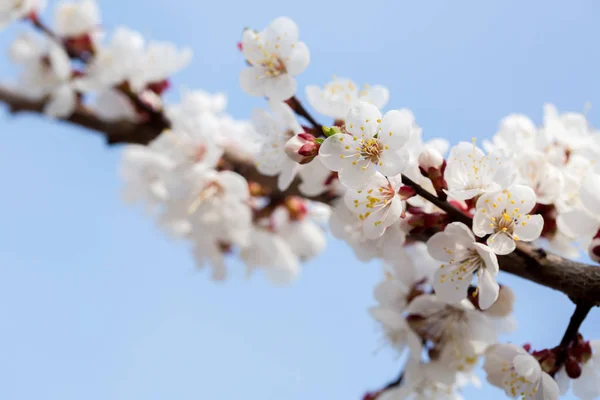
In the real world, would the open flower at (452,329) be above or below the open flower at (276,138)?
below

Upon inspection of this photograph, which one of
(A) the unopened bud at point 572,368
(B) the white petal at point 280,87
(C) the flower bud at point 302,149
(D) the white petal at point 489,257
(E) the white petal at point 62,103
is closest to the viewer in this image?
(D) the white petal at point 489,257

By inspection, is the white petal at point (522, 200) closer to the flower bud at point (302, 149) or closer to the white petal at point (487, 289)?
the white petal at point (487, 289)

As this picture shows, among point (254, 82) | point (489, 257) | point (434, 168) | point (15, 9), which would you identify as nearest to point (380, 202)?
point (434, 168)

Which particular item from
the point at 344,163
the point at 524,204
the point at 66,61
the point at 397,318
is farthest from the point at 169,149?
the point at 524,204

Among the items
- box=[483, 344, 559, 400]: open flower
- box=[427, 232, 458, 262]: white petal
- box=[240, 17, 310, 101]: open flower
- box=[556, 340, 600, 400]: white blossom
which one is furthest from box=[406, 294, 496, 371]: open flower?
box=[240, 17, 310, 101]: open flower

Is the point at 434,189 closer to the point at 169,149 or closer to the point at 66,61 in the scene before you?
the point at 169,149

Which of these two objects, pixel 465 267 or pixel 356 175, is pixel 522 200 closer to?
pixel 465 267

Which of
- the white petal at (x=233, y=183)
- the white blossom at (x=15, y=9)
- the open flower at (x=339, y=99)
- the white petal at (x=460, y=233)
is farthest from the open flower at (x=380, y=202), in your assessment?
the white blossom at (x=15, y=9)
